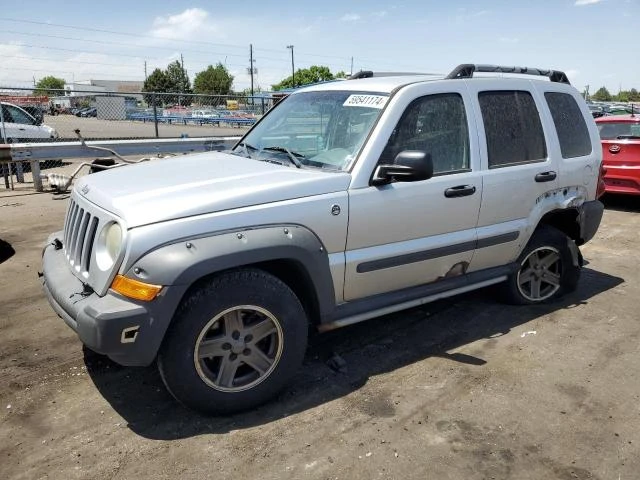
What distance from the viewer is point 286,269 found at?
10.7 ft

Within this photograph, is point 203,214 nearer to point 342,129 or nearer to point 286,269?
point 286,269

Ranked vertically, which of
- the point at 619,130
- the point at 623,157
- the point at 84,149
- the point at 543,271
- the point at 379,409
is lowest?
the point at 379,409

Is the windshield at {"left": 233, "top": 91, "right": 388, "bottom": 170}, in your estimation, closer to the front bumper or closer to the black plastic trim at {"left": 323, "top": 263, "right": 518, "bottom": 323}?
the black plastic trim at {"left": 323, "top": 263, "right": 518, "bottom": 323}

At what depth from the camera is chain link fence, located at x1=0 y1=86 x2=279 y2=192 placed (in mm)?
14102

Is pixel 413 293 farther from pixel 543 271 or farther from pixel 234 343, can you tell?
pixel 543 271

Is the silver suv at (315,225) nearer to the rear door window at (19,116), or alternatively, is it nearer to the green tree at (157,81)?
the rear door window at (19,116)

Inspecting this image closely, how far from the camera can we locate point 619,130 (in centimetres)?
920

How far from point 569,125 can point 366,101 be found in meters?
2.08

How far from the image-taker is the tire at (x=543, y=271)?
4.61 meters

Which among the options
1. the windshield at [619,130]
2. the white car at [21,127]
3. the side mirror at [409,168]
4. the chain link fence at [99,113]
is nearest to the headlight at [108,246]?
the side mirror at [409,168]

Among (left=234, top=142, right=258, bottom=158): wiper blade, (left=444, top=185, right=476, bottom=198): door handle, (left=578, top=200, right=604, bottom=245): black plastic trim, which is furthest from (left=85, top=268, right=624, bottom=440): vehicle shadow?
(left=234, top=142, right=258, bottom=158): wiper blade

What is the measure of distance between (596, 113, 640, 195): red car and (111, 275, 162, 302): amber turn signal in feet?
25.9

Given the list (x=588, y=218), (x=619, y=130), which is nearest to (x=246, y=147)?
(x=588, y=218)

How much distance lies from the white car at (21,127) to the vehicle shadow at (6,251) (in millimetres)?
8074
